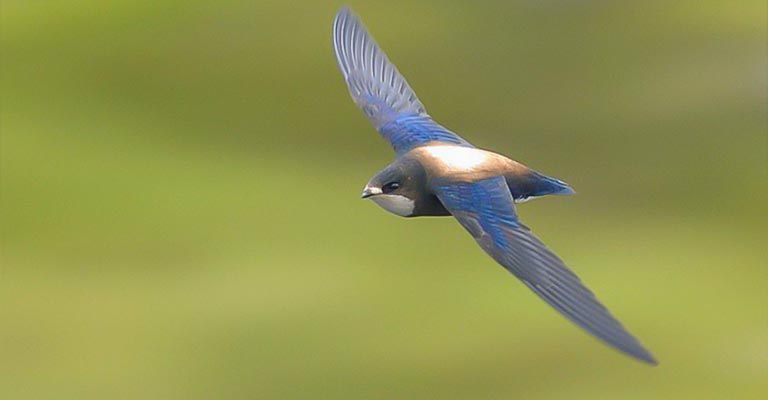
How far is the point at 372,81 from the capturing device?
12.4 feet

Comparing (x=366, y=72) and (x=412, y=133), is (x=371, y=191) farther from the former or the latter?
(x=366, y=72)

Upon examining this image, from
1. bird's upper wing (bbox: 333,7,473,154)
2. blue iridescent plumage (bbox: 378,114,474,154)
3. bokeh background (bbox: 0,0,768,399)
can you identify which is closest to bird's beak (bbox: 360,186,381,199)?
blue iridescent plumage (bbox: 378,114,474,154)

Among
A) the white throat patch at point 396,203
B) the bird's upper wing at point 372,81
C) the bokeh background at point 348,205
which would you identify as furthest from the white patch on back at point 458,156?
the bokeh background at point 348,205

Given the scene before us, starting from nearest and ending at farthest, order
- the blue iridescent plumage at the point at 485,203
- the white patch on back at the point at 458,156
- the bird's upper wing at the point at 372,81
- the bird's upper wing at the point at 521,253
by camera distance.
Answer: the bird's upper wing at the point at 521,253 < the blue iridescent plumage at the point at 485,203 < the white patch on back at the point at 458,156 < the bird's upper wing at the point at 372,81

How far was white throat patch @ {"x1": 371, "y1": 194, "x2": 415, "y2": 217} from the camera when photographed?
3.10 m

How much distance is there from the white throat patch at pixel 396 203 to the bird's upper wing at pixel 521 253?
6 cm

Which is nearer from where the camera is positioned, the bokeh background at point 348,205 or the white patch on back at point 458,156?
the white patch on back at point 458,156

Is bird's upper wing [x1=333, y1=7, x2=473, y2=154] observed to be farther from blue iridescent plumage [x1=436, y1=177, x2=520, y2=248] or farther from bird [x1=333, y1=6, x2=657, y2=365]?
blue iridescent plumage [x1=436, y1=177, x2=520, y2=248]

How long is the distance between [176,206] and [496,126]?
162 centimetres

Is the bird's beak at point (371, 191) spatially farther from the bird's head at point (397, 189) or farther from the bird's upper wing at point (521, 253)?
the bird's upper wing at point (521, 253)

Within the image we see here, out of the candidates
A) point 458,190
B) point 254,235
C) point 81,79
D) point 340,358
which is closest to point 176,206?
point 254,235

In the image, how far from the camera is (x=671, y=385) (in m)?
6.16

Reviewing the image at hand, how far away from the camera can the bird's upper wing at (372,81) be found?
12.0 feet

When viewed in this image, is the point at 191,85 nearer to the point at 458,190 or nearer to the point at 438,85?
the point at 438,85
